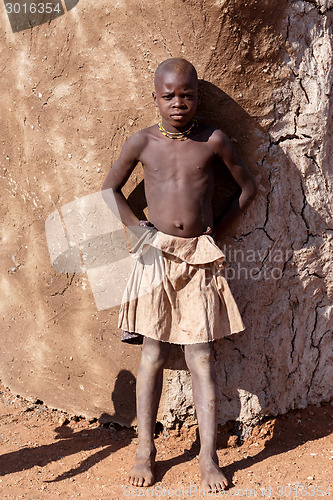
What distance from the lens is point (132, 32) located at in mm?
2721

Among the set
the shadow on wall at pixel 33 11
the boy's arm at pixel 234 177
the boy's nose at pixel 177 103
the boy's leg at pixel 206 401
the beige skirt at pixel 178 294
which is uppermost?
the shadow on wall at pixel 33 11

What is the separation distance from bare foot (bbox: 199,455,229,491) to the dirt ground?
0.04 meters

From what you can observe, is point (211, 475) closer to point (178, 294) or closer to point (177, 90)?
point (178, 294)

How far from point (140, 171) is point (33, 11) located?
0.95 m

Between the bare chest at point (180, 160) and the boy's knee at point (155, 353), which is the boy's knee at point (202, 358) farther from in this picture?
the bare chest at point (180, 160)

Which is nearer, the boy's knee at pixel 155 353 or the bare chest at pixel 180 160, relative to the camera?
the bare chest at pixel 180 160

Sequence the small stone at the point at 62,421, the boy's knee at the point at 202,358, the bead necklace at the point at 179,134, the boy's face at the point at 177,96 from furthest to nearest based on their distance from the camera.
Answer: the small stone at the point at 62,421, the boy's knee at the point at 202,358, the bead necklace at the point at 179,134, the boy's face at the point at 177,96

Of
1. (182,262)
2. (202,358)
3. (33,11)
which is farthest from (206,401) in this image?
(33,11)

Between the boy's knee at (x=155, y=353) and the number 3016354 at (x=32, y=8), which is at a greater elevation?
the number 3016354 at (x=32, y=8)

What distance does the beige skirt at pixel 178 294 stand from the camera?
2.71m

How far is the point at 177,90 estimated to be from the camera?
252cm

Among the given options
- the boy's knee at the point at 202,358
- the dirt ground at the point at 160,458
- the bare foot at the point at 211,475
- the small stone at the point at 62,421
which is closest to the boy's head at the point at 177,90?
the boy's knee at the point at 202,358

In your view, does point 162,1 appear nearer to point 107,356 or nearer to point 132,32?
point 132,32

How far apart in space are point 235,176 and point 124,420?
59.2 inches
